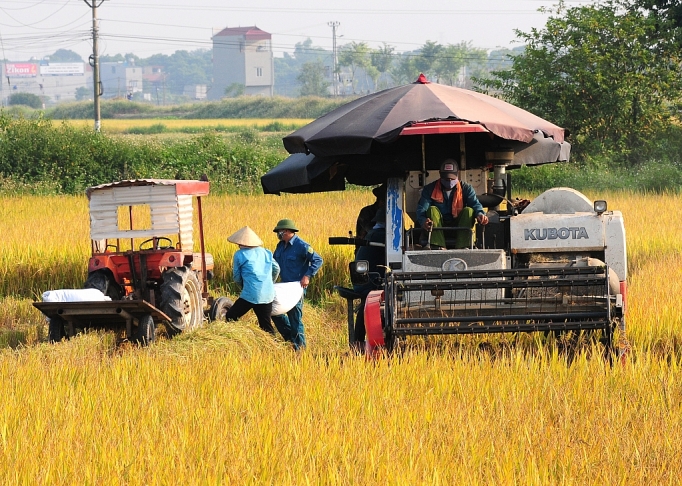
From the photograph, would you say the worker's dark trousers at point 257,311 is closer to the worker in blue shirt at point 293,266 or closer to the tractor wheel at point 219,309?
the worker in blue shirt at point 293,266

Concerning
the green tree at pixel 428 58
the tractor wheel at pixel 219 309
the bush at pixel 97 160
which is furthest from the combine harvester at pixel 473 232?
the green tree at pixel 428 58

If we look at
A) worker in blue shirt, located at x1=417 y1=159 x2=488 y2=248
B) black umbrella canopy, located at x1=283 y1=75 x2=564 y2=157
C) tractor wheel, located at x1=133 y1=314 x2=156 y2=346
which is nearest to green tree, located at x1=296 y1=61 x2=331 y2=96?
black umbrella canopy, located at x1=283 y1=75 x2=564 y2=157

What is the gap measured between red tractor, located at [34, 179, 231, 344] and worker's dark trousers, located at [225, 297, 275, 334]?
16.2 inches

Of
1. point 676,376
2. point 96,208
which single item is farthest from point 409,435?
point 96,208

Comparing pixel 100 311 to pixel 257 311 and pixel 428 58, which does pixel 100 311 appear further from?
pixel 428 58

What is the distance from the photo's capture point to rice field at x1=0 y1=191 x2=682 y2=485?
16.9ft

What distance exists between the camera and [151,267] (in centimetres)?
1131

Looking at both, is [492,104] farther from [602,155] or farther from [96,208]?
[602,155]

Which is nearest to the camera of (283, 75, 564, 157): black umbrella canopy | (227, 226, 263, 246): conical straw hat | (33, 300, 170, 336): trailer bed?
(283, 75, 564, 157): black umbrella canopy

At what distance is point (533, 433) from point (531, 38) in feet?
88.1

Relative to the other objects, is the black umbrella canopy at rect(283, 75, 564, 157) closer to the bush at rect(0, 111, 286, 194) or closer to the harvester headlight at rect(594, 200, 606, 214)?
the harvester headlight at rect(594, 200, 606, 214)

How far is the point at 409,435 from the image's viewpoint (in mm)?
5777

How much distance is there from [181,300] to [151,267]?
2.57 ft

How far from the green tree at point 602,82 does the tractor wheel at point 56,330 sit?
69.9ft
